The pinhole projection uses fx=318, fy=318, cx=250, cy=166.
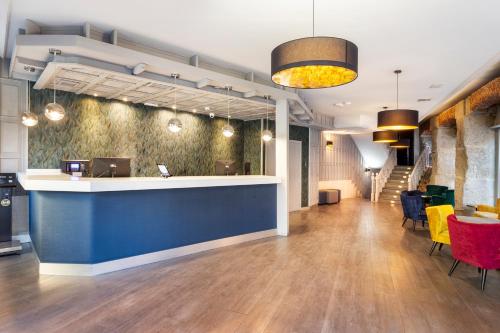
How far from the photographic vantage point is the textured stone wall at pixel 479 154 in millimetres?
8945

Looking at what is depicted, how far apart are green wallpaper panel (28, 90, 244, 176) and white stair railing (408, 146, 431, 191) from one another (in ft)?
24.9

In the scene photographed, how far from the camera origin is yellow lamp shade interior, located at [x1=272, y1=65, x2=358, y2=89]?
3.25 meters

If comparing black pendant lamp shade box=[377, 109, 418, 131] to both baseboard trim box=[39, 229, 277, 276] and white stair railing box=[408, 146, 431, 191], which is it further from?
white stair railing box=[408, 146, 431, 191]

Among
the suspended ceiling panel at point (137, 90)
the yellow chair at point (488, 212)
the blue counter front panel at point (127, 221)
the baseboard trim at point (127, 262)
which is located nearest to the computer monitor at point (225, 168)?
the blue counter front panel at point (127, 221)

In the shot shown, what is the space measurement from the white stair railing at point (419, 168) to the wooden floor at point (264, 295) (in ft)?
27.5

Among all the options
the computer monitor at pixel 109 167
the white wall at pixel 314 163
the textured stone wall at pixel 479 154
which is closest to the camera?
the computer monitor at pixel 109 167

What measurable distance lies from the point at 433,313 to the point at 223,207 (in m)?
3.72

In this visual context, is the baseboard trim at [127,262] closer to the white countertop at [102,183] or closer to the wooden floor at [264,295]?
the wooden floor at [264,295]

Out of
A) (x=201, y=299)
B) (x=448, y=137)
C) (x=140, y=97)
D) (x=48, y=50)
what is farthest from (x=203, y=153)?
(x=448, y=137)

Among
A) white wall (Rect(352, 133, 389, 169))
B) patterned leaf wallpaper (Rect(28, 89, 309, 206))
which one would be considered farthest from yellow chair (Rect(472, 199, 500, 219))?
white wall (Rect(352, 133, 389, 169))

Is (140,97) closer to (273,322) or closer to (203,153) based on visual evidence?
(203,153)

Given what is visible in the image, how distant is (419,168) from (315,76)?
12.9m

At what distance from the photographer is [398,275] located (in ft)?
14.6

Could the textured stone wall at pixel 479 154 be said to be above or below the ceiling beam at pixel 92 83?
below
